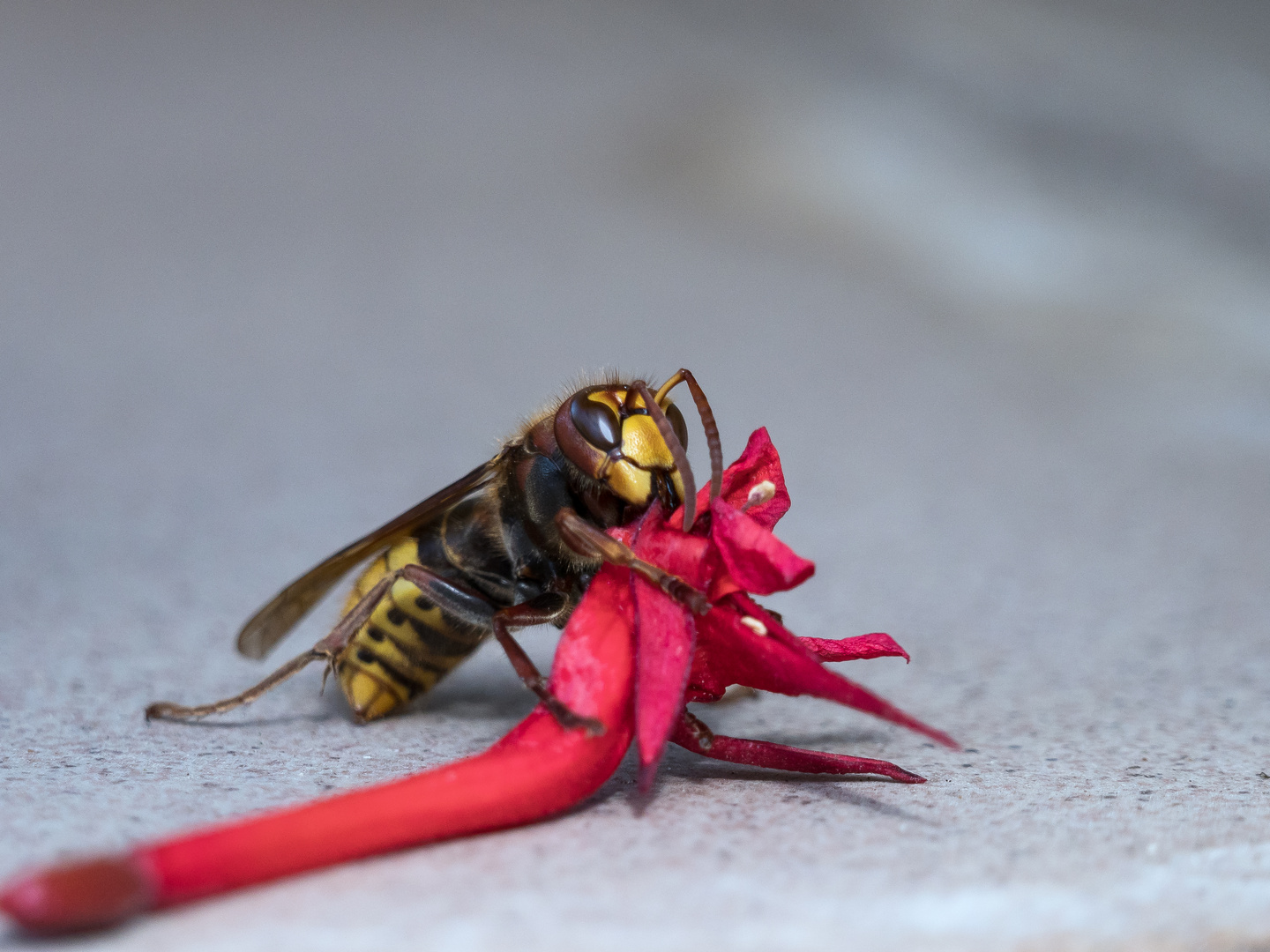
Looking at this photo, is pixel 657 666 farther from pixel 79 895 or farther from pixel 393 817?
pixel 79 895

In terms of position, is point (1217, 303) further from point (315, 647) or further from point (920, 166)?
point (315, 647)

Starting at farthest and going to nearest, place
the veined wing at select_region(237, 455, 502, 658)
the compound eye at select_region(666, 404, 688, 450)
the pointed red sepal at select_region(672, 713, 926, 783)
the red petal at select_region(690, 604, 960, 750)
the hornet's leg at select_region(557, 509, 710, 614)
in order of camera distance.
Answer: the veined wing at select_region(237, 455, 502, 658), the compound eye at select_region(666, 404, 688, 450), the pointed red sepal at select_region(672, 713, 926, 783), the hornet's leg at select_region(557, 509, 710, 614), the red petal at select_region(690, 604, 960, 750)

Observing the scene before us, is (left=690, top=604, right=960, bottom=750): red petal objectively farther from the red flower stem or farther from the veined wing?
the veined wing

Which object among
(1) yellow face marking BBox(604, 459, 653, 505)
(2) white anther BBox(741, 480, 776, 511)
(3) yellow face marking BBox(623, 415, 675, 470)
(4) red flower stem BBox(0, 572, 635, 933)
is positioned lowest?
(4) red flower stem BBox(0, 572, 635, 933)

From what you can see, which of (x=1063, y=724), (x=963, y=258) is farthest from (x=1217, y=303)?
(x=1063, y=724)

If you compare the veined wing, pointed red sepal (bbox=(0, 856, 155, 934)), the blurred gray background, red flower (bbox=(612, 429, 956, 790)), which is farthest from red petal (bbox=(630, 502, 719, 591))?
pointed red sepal (bbox=(0, 856, 155, 934))

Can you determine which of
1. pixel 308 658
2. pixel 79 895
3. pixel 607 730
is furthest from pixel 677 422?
pixel 79 895
